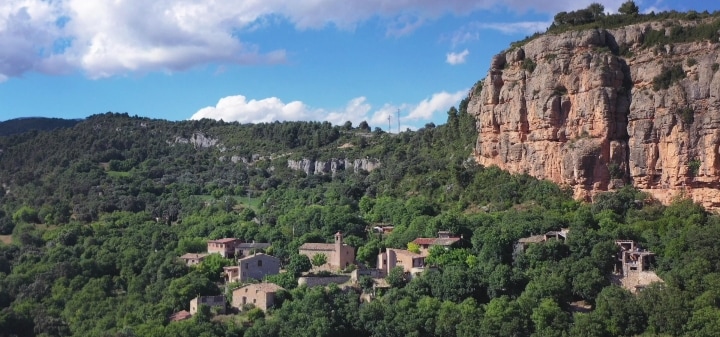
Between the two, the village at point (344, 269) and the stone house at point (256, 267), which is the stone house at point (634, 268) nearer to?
the village at point (344, 269)

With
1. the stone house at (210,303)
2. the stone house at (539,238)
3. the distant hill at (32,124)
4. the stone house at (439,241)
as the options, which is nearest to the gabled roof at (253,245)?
the stone house at (210,303)

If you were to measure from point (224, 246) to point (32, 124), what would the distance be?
112620 mm

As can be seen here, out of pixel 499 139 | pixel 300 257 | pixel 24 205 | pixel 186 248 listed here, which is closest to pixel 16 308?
pixel 186 248

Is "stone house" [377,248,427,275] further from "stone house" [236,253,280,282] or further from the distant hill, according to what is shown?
the distant hill

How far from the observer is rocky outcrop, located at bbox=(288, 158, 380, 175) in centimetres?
8706

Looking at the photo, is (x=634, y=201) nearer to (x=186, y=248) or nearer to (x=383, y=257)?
(x=383, y=257)

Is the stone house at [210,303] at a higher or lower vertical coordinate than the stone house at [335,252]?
lower

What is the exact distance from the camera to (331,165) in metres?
90.2

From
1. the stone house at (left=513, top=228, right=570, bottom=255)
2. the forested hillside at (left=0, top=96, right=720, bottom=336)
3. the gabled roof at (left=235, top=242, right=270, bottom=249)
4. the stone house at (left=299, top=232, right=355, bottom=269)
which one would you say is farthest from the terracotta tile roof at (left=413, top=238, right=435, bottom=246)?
the gabled roof at (left=235, top=242, right=270, bottom=249)

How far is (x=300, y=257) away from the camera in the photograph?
162 ft

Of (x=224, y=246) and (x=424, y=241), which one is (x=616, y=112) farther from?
(x=224, y=246)

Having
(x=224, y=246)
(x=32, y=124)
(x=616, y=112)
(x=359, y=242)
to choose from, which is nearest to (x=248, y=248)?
(x=224, y=246)

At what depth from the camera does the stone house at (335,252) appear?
166 ft

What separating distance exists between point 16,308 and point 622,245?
38676 mm
